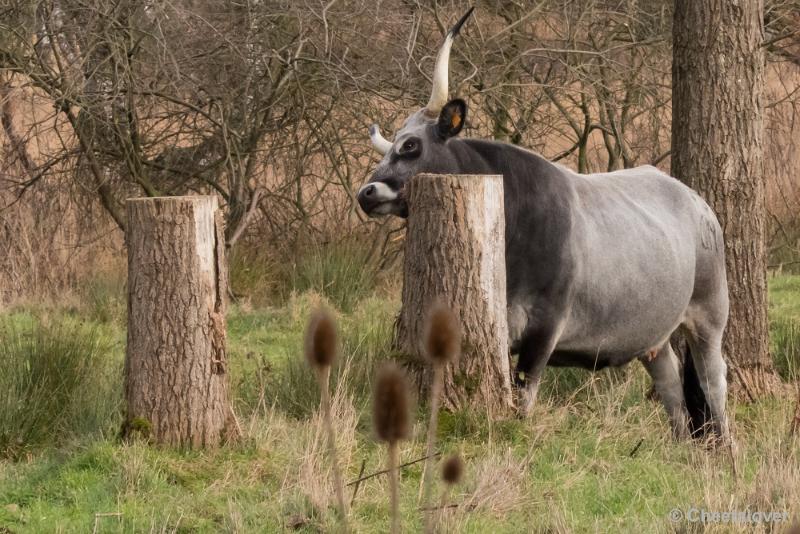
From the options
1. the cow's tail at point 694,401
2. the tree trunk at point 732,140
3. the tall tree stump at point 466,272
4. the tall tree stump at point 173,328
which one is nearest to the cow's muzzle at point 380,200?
the tall tree stump at point 466,272

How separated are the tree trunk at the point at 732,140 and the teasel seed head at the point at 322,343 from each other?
5634mm

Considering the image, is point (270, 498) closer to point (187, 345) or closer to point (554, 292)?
point (187, 345)

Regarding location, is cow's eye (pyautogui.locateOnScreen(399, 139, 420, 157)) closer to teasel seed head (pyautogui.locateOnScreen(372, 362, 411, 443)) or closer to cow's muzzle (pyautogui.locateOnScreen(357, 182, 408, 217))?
cow's muzzle (pyautogui.locateOnScreen(357, 182, 408, 217))

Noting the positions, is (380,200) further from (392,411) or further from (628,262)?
A: (392,411)

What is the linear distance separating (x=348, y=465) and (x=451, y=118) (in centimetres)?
200

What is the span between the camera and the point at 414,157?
608 centimetres

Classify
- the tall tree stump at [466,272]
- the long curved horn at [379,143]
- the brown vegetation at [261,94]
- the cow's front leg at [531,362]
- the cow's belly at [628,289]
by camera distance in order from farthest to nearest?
the brown vegetation at [261,94] → the long curved horn at [379,143] → the cow's belly at [628,289] → the cow's front leg at [531,362] → the tall tree stump at [466,272]

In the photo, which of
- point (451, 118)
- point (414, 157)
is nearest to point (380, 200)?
point (414, 157)

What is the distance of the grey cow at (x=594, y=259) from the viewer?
5.75 m

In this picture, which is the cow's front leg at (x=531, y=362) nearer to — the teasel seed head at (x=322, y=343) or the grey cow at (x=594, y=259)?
the grey cow at (x=594, y=259)

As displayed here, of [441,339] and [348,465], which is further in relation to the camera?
[348,465]

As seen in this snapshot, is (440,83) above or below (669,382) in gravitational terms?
above

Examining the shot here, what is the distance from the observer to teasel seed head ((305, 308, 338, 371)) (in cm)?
171

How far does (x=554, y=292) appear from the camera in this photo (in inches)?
224
